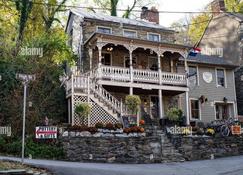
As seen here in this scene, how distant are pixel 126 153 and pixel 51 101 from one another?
489cm

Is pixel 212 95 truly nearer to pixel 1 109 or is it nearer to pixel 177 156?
pixel 177 156

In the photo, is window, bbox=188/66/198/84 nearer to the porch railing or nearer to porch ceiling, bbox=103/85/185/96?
porch ceiling, bbox=103/85/185/96

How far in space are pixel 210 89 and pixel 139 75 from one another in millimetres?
7193

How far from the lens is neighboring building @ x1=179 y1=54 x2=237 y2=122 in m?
24.9

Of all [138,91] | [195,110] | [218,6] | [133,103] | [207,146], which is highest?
[218,6]

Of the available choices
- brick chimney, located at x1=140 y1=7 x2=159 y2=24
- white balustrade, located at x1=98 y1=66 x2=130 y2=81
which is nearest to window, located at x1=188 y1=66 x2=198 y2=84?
brick chimney, located at x1=140 y1=7 x2=159 y2=24

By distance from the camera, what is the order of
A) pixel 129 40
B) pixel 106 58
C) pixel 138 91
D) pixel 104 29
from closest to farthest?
pixel 129 40 < pixel 138 91 < pixel 106 58 < pixel 104 29

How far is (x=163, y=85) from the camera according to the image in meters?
21.6

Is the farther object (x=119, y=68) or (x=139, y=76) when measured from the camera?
(x=139, y=76)

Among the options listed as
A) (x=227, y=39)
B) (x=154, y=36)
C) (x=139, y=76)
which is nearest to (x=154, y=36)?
(x=154, y=36)

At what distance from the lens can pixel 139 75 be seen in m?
21.0

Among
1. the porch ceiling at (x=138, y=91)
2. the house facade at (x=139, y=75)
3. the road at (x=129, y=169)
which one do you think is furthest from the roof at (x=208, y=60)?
the road at (x=129, y=169)

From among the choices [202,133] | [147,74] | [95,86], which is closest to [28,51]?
[95,86]

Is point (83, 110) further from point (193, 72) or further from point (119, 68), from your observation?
point (193, 72)
